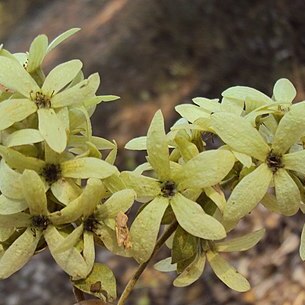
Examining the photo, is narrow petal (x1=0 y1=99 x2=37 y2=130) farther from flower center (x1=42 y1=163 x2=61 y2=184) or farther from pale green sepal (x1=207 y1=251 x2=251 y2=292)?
pale green sepal (x1=207 y1=251 x2=251 y2=292)

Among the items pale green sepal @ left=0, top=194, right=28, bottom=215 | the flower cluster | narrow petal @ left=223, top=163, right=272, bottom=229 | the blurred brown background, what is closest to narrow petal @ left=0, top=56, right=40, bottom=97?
the flower cluster

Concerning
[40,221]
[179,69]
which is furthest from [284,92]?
[179,69]

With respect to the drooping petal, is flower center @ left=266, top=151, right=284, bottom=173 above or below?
below

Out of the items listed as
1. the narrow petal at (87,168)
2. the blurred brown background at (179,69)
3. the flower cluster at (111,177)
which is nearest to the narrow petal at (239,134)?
the flower cluster at (111,177)

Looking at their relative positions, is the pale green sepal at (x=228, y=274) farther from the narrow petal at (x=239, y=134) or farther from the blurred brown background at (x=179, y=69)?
the blurred brown background at (x=179, y=69)

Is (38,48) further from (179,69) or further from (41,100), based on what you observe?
(179,69)

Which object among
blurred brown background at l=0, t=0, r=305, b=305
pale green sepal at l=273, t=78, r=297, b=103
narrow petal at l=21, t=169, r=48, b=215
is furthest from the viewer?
blurred brown background at l=0, t=0, r=305, b=305
